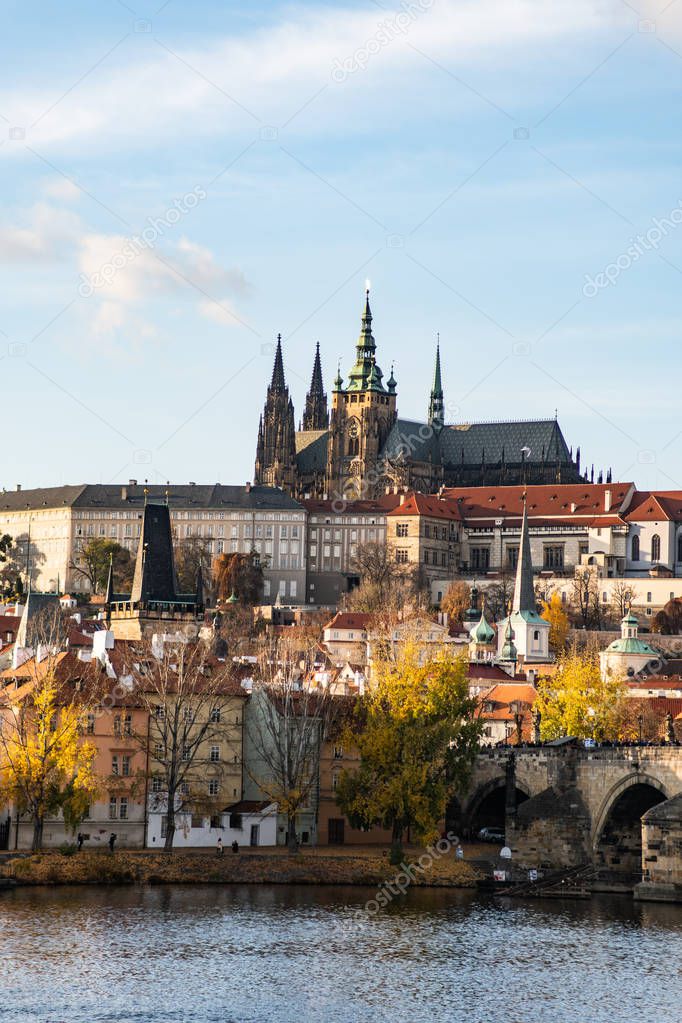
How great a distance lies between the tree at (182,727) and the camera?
2854 inches

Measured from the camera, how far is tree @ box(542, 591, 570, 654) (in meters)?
160

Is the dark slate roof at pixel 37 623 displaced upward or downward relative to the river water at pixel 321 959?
upward

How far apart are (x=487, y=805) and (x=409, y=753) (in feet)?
40.3

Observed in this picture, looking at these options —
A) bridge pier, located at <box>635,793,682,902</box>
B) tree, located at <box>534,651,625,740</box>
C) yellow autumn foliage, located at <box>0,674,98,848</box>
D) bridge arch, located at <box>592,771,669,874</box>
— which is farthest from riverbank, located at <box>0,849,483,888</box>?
tree, located at <box>534,651,625,740</box>

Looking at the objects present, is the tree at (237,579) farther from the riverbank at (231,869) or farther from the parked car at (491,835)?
the riverbank at (231,869)

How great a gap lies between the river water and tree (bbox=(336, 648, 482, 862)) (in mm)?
7100

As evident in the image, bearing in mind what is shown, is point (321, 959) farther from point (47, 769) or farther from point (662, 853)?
point (47, 769)

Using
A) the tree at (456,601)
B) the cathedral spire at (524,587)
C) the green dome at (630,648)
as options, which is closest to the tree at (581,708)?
the green dome at (630,648)

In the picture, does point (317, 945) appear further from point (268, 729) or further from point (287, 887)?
point (268, 729)

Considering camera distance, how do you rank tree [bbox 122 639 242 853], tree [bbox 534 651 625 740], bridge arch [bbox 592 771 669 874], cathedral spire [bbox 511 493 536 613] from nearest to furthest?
1. bridge arch [bbox 592 771 669 874]
2. tree [bbox 122 639 242 853]
3. tree [bbox 534 651 625 740]
4. cathedral spire [bbox 511 493 536 613]

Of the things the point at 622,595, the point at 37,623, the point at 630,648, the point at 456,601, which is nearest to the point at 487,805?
the point at 37,623

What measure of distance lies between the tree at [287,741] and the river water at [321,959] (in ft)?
26.5

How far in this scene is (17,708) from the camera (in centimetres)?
7188

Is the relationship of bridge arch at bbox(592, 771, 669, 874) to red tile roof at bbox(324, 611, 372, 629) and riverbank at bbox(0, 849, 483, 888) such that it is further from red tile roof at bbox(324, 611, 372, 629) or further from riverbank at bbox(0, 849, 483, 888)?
red tile roof at bbox(324, 611, 372, 629)
